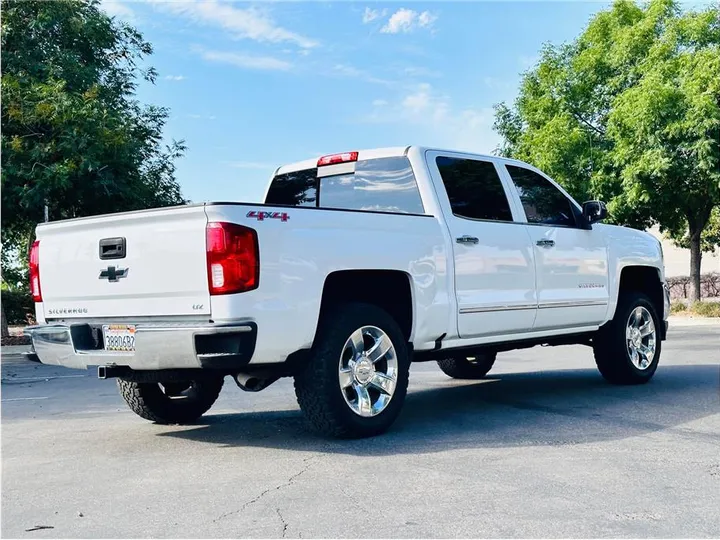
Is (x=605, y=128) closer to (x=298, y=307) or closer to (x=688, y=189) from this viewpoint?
(x=688, y=189)

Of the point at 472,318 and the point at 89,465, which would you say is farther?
the point at 472,318

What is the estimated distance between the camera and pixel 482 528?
3.91m

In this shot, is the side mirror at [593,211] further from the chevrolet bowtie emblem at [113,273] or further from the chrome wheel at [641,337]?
the chevrolet bowtie emblem at [113,273]

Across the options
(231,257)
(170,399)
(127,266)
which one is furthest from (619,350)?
(127,266)

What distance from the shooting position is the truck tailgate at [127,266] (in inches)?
217

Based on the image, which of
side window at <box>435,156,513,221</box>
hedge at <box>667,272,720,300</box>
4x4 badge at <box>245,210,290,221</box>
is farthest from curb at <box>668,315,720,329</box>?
4x4 badge at <box>245,210,290,221</box>

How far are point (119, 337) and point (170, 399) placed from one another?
4.83 feet

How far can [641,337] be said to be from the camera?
8.87m

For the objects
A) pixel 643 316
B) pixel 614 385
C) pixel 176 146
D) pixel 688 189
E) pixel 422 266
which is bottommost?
pixel 614 385

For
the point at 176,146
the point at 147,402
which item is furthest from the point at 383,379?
the point at 176,146

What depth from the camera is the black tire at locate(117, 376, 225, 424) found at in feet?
23.0

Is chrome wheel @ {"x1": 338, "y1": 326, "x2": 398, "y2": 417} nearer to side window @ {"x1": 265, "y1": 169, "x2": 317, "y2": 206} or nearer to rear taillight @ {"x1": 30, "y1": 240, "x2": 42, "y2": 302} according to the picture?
side window @ {"x1": 265, "y1": 169, "x2": 317, "y2": 206}

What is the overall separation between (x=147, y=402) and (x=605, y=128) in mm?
20925

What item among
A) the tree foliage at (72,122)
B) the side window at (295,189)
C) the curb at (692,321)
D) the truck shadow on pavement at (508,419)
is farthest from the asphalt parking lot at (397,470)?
the curb at (692,321)
